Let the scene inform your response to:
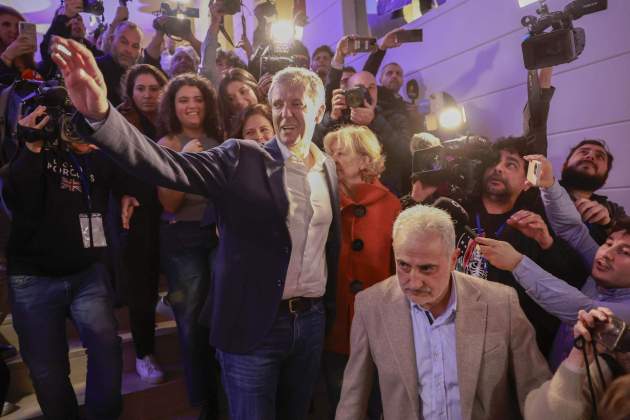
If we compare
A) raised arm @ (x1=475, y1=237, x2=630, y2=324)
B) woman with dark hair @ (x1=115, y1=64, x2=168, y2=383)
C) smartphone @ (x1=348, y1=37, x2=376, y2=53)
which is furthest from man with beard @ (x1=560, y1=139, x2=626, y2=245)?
woman with dark hair @ (x1=115, y1=64, x2=168, y2=383)

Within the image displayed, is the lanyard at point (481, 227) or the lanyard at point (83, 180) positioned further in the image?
the lanyard at point (481, 227)

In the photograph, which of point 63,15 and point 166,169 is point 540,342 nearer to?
point 166,169

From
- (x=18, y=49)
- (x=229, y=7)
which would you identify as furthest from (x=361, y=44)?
(x=18, y=49)

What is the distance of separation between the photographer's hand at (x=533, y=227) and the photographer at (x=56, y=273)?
1.82 metres

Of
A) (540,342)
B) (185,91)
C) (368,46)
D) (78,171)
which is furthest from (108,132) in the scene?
(368,46)

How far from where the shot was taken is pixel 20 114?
1.86 metres

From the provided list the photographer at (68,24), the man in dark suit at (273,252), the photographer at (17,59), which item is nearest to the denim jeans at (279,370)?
the man in dark suit at (273,252)

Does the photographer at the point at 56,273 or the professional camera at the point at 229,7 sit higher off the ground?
the professional camera at the point at 229,7

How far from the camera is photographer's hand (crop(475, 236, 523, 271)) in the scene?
1828 millimetres

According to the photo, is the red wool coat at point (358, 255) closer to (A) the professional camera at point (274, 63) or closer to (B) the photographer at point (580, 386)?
(B) the photographer at point (580, 386)

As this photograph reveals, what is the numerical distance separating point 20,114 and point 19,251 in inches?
22.2

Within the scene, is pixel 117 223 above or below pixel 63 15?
below

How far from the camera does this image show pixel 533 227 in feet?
6.57

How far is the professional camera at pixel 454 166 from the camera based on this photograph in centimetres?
223
